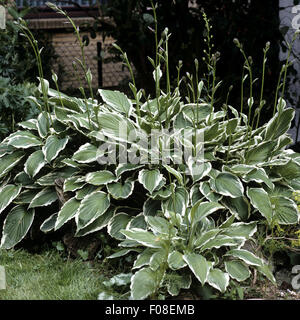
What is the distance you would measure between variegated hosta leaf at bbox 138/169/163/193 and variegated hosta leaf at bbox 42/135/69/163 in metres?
0.55

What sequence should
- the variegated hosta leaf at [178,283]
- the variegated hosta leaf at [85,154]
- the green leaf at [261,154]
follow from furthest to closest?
the green leaf at [261,154] → the variegated hosta leaf at [85,154] → the variegated hosta leaf at [178,283]

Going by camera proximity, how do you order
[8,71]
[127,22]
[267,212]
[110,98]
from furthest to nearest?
[127,22] → [8,71] → [110,98] → [267,212]

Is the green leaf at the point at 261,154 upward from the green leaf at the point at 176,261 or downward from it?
upward

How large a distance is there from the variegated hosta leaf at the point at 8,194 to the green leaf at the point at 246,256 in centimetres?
134

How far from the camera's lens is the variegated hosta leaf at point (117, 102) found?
136 inches

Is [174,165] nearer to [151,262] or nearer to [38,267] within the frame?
[151,262]

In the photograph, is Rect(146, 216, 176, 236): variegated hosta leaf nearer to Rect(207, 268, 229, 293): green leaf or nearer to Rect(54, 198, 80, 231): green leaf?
Rect(207, 268, 229, 293): green leaf

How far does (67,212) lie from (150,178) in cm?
51

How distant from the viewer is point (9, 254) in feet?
10.2

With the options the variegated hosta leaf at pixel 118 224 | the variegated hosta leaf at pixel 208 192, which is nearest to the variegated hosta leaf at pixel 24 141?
the variegated hosta leaf at pixel 118 224

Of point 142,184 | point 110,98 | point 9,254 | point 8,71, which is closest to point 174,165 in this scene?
point 142,184

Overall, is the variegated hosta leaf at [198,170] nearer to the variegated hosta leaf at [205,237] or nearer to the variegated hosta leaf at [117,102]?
the variegated hosta leaf at [205,237]

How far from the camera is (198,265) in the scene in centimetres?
252

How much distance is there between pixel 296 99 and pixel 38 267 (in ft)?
10.5
